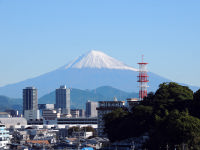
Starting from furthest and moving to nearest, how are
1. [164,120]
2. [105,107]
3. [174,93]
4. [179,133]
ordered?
1. [105,107]
2. [174,93]
3. [164,120]
4. [179,133]

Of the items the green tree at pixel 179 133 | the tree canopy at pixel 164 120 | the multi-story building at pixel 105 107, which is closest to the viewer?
the green tree at pixel 179 133

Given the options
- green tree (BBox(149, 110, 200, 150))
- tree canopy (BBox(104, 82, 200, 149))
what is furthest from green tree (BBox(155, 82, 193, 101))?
green tree (BBox(149, 110, 200, 150))

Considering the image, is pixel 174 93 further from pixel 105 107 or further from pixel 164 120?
pixel 105 107

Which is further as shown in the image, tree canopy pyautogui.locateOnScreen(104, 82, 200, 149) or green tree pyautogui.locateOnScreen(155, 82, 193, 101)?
green tree pyautogui.locateOnScreen(155, 82, 193, 101)

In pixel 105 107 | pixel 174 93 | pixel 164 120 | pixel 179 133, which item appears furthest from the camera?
pixel 105 107

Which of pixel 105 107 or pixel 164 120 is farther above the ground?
pixel 105 107

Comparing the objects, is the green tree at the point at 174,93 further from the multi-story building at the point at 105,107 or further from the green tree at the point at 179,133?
the multi-story building at the point at 105,107

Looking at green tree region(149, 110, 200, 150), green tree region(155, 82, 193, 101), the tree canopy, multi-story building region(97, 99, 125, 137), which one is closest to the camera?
green tree region(149, 110, 200, 150)

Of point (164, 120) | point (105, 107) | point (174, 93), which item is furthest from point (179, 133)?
point (105, 107)

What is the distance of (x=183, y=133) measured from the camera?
184 feet

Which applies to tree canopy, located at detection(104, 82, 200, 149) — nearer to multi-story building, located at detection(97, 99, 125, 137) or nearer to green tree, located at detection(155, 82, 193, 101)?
green tree, located at detection(155, 82, 193, 101)

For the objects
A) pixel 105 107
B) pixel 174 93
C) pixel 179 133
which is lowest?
pixel 179 133

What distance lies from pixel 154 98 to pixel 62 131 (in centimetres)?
6225

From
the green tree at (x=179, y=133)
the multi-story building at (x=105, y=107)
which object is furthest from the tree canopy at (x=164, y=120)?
the multi-story building at (x=105, y=107)
